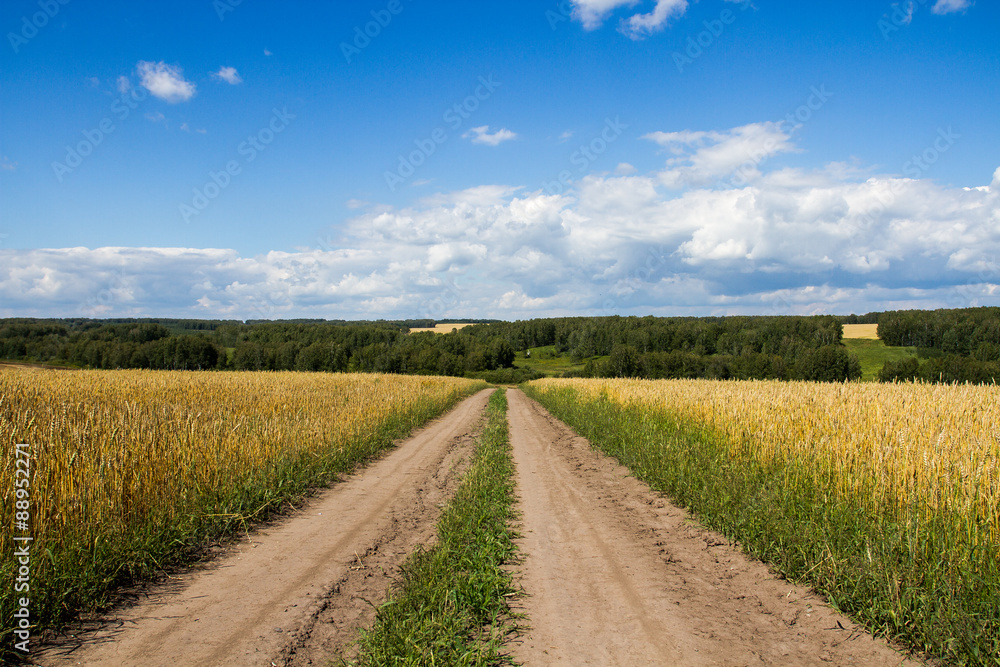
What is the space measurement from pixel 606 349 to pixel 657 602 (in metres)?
126

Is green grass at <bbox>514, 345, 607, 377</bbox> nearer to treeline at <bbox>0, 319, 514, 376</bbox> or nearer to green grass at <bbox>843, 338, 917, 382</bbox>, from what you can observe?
treeline at <bbox>0, 319, 514, 376</bbox>

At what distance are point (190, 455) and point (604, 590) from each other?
6.49 metres

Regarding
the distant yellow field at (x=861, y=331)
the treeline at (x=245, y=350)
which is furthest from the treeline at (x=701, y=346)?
the treeline at (x=245, y=350)

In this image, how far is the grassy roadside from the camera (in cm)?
371

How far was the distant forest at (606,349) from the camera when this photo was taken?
2773 inches

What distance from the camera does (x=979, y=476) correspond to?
5.07 metres

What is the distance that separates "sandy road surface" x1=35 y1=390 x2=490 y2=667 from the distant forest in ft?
190

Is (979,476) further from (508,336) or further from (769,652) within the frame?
(508,336)

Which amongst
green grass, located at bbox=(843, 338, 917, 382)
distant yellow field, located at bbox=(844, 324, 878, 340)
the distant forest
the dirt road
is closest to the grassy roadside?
the dirt road

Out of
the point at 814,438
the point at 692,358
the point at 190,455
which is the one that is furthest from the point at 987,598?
the point at 692,358

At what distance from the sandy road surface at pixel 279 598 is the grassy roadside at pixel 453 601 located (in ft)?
1.11

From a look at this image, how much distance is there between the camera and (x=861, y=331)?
108000 millimetres

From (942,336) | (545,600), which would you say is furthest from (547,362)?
(545,600)

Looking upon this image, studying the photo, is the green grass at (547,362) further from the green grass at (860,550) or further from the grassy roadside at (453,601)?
the grassy roadside at (453,601)
